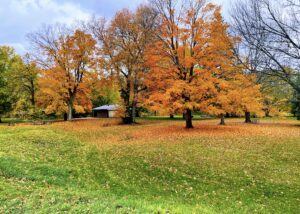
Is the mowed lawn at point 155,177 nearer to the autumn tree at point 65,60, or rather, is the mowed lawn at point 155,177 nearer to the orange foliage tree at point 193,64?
the orange foliage tree at point 193,64

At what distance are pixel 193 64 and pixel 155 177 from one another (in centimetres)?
1070

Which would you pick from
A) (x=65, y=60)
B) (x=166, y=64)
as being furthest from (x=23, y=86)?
(x=166, y=64)

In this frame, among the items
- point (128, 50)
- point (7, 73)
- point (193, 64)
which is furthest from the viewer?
point (7, 73)

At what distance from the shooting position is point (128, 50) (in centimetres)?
2597

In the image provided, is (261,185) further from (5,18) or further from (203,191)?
(5,18)

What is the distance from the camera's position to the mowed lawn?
5941mm

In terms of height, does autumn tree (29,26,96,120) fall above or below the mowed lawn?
above

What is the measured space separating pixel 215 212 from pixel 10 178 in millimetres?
6598

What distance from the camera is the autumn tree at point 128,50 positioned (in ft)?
85.3

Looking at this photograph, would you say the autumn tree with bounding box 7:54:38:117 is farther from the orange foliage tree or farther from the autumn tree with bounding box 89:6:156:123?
the orange foliage tree

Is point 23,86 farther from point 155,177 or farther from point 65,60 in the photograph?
point 155,177

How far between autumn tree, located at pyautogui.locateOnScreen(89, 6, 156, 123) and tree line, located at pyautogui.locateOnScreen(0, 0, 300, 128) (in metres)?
0.11

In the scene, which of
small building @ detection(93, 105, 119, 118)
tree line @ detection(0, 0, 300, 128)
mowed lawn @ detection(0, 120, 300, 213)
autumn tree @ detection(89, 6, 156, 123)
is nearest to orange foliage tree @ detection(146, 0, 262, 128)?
tree line @ detection(0, 0, 300, 128)

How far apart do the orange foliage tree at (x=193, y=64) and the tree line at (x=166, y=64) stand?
0.23 feet
